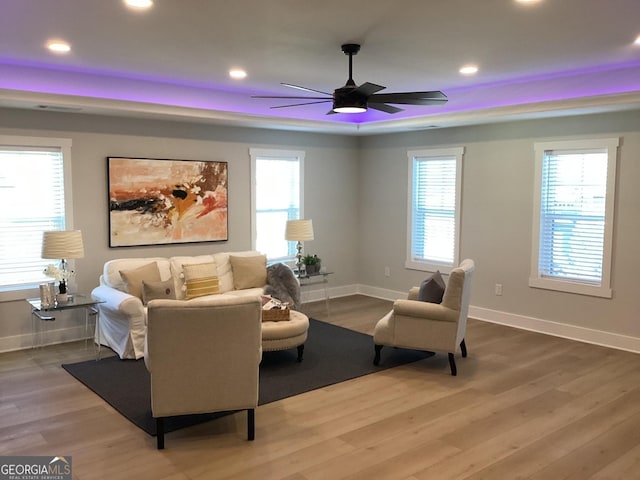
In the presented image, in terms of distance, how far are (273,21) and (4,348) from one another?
4.22 m

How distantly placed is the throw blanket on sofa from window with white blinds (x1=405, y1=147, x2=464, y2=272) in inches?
88.1

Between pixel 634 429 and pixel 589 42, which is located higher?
pixel 589 42

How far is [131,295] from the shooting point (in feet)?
17.8

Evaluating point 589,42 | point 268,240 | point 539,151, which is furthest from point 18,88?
point 539,151

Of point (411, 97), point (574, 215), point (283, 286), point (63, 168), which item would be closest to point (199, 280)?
point (283, 286)

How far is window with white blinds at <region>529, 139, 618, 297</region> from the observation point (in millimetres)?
5789

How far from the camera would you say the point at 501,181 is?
21.9ft

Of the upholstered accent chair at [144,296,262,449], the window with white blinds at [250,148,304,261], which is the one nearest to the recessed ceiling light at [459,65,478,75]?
the window with white blinds at [250,148,304,261]

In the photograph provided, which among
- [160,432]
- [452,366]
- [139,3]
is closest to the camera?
[139,3]

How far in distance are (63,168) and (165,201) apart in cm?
114

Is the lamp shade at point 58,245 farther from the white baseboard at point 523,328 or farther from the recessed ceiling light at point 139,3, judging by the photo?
the recessed ceiling light at point 139,3

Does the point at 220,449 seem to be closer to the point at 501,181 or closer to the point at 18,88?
the point at 18,88

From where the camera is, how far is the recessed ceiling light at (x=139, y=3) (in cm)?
334

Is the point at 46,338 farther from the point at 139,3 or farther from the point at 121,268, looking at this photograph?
the point at 139,3
